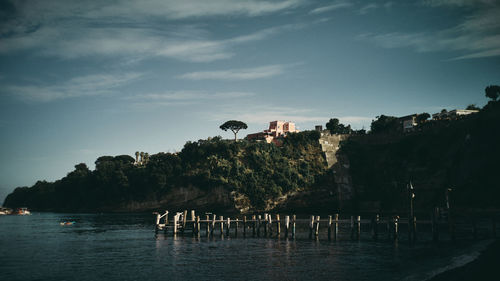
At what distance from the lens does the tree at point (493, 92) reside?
9675cm

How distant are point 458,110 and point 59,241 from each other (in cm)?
10801

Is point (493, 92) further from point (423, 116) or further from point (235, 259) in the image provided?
point (235, 259)

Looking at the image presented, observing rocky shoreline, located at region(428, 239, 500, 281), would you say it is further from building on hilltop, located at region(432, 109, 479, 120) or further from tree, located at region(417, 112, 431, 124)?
tree, located at region(417, 112, 431, 124)

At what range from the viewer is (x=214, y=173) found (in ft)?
324

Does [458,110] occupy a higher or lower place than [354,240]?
higher

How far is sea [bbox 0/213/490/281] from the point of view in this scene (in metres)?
24.9

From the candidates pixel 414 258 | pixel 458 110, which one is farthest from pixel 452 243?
pixel 458 110

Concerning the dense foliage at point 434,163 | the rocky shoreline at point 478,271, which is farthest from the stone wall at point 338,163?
the rocky shoreline at point 478,271

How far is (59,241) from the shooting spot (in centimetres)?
4512

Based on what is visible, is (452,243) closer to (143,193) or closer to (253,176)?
(253,176)

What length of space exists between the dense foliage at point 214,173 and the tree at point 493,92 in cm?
4686

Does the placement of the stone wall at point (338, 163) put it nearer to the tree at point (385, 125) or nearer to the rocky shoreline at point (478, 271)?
the tree at point (385, 125)

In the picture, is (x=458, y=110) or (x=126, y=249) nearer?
→ (x=126, y=249)

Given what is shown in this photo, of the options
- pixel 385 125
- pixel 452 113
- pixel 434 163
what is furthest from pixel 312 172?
pixel 452 113
